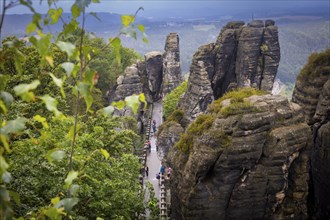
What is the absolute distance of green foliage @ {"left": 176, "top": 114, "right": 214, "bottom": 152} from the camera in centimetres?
1741

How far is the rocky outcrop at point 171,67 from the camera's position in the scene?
58.2 meters

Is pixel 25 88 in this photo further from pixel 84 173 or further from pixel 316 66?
pixel 316 66

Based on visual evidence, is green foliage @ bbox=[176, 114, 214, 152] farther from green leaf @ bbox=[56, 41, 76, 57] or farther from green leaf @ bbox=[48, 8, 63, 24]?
green leaf @ bbox=[56, 41, 76, 57]

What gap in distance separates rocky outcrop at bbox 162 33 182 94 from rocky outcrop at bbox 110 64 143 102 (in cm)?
756

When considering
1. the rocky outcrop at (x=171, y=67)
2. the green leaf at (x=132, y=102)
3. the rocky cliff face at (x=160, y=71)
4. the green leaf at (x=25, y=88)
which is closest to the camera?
the green leaf at (x=25, y=88)

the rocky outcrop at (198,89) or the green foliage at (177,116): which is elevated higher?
the rocky outcrop at (198,89)

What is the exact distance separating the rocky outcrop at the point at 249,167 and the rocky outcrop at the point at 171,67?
41.5 meters

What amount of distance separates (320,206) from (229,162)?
624cm

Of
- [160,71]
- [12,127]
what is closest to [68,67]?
[12,127]

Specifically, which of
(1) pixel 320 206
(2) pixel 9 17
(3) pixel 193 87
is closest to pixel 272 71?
(3) pixel 193 87

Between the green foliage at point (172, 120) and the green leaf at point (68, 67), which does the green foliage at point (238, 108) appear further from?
the green foliage at point (172, 120)

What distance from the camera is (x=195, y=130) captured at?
17797 millimetres

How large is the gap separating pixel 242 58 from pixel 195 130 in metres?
27.2

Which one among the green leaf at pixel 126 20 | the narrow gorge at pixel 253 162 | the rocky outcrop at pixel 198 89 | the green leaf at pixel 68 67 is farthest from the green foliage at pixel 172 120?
the green leaf at pixel 68 67
